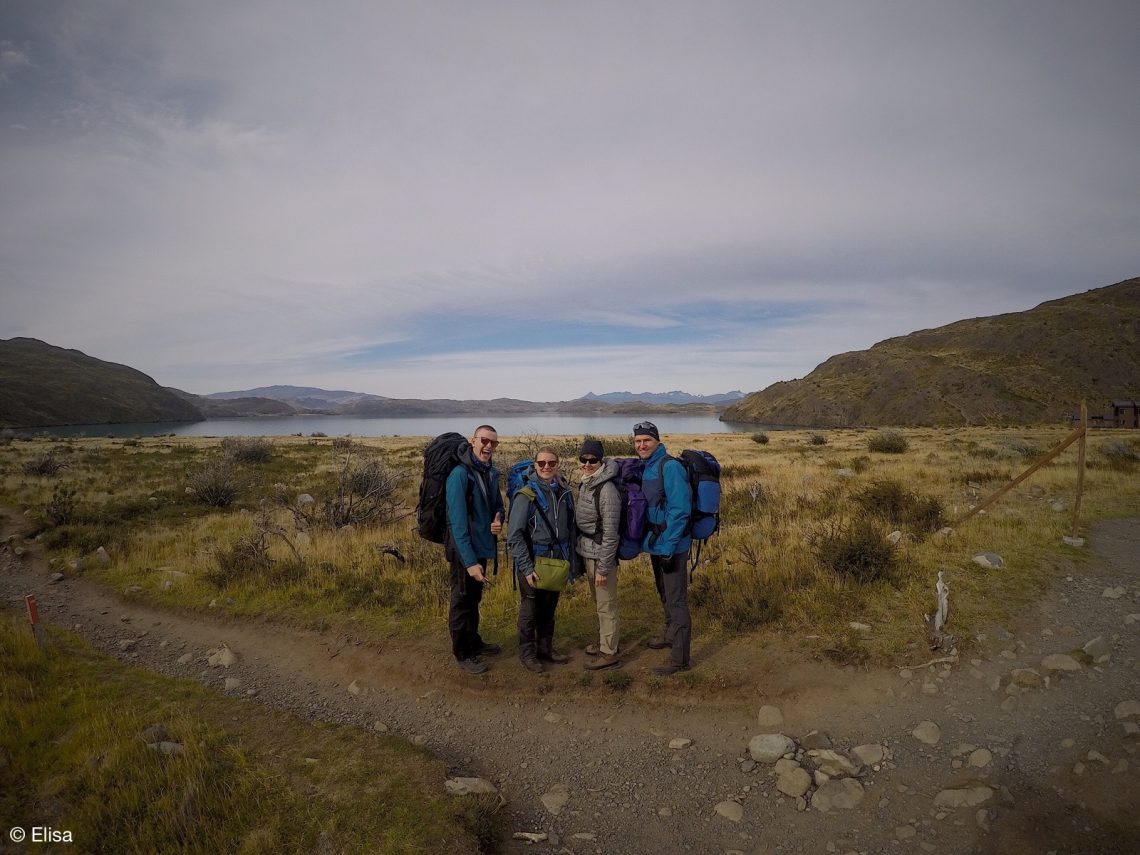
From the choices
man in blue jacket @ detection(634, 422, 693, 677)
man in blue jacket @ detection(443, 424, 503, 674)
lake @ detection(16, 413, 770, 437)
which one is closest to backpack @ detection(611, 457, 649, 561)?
man in blue jacket @ detection(634, 422, 693, 677)

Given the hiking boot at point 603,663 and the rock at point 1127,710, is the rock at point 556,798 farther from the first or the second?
the rock at point 1127,710

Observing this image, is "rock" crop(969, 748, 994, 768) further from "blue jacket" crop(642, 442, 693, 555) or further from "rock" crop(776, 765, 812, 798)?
"blue jacket" crop(642, 442, 693, 555)

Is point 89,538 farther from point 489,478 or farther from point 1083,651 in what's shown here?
point 1083,651

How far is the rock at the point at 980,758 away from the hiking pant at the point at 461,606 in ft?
14.6

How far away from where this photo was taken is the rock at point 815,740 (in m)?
4.20

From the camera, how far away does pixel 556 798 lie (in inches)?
152

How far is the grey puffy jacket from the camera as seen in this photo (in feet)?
16.5

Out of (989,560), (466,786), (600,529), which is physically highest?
(600,529)

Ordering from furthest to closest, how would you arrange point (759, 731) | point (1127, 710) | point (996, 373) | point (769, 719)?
point (996, 373), point (769, 719), point (759, 731), point (1127, 710)

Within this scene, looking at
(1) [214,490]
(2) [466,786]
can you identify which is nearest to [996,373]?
(1) [214,490]

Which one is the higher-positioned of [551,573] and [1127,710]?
[551,573]

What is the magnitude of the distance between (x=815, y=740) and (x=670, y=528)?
2.12 m

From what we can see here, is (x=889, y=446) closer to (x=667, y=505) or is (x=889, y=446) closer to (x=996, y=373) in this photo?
(x=667, y=505)

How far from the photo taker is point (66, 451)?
1180 inches
